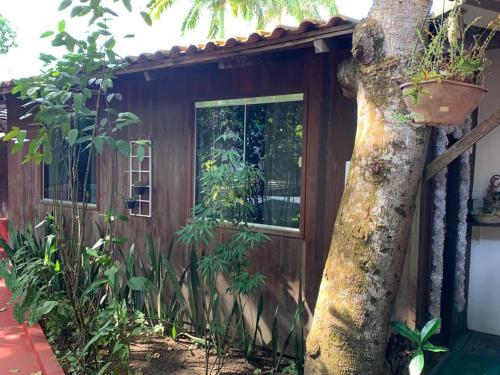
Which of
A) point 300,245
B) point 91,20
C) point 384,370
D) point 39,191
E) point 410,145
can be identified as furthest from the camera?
point 39,191

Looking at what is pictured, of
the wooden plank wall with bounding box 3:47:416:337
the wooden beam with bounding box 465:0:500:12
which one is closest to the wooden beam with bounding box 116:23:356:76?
the wooden plank wall with bounding box 3:47:416:337

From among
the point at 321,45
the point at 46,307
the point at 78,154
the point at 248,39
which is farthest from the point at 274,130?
the point at 46,307

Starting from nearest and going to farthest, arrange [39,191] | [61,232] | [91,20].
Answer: [91,20] < [61,232] < [39,191]

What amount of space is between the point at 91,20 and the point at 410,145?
206 cm

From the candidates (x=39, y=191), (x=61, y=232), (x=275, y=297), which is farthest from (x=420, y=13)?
(x=39, y=191)

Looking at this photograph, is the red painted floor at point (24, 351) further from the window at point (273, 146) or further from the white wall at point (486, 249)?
the white wall at point (486, 249)

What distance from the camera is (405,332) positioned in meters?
2.76

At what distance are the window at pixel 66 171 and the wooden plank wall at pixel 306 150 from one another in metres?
0.31

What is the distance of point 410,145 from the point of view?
7.94 ft

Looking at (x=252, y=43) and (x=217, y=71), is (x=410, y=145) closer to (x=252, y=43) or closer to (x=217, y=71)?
(x=252, y=43)

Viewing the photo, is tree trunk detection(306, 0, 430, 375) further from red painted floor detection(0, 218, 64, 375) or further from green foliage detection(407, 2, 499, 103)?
red painted floor detection(0, 218, 64, 375)

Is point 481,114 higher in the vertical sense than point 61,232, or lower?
higher

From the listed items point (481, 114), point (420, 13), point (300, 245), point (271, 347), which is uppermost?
point (420, 13)

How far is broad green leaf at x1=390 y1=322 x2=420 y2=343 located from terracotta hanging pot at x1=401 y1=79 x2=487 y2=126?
1.31 metres
